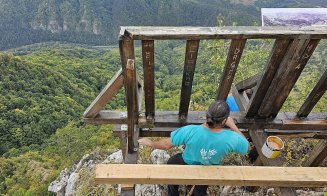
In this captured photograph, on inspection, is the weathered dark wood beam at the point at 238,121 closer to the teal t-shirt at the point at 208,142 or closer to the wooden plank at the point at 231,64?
the wooden plank at the point at 231,64

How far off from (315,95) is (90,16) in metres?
172

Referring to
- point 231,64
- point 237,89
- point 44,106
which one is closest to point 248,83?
point 237,89

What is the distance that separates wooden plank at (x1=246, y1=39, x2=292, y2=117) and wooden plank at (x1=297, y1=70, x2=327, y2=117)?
1.85 ft

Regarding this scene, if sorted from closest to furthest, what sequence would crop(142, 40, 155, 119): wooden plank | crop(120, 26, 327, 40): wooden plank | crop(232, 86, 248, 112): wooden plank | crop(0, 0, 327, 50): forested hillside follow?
crop(120, 26, 327, 40): wooden plank < crop(142, 40, 155, 119): wooden plank < crop(232, 86, 248, 112): wooden plank < crop(0, 0, 327, 50): forested hillside

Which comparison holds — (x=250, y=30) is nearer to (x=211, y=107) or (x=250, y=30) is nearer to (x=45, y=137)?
(x=211, y=107)

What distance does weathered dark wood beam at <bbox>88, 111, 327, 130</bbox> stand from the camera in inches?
156

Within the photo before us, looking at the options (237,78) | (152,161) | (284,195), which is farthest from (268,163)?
(237,78)

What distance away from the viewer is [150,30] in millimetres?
2844

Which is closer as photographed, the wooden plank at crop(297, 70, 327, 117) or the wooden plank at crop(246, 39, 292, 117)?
the wooden plank at crop(246, 39, 292, 117)

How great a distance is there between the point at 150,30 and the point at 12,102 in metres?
49.5

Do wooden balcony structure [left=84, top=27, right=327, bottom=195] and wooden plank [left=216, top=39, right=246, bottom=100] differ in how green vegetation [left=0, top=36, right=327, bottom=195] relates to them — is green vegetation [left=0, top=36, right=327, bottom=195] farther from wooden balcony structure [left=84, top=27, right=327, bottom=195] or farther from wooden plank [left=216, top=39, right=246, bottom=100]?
wooden plank [left=216, top=39, right=246, bottom=100]

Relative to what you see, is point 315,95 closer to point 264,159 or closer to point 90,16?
point 264,159

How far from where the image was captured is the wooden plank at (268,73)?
10.1ft

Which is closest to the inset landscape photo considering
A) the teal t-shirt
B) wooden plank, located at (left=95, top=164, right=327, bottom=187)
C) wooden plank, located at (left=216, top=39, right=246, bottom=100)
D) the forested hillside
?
wooden plank, located at (left=216, top=39, right=246, bottom=100)
